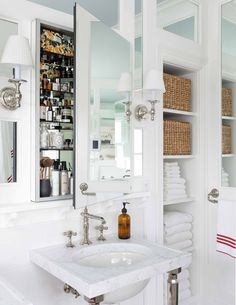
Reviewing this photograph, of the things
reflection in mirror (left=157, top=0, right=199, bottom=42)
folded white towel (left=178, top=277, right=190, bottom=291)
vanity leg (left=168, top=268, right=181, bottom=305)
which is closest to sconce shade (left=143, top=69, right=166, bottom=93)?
reflection in mirror (left=157, top=0, right=199, bottom=42)

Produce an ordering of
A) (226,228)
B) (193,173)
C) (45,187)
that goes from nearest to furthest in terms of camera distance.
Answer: (45,187) < (226,228) < (193,173)

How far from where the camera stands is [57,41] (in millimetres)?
1764

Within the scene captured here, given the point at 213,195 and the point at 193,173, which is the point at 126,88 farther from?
the point at 213,195

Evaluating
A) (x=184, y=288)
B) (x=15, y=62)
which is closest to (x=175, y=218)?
(x=184, y=288)

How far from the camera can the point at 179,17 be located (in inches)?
93.8

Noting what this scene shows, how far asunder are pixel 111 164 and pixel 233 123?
1080 millimetres

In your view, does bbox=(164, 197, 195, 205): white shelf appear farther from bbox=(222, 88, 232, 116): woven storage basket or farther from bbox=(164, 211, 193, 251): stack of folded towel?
bbox=(222, 88, 232, 116): woven storage basket

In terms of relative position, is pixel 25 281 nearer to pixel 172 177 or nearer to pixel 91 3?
pixel 172 177

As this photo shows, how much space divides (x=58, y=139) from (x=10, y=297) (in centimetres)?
82

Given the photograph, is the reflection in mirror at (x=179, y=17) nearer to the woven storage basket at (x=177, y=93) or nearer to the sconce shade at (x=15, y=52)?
the woven storage basket at (x=177, y=93)

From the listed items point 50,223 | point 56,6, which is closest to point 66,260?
point 50,223

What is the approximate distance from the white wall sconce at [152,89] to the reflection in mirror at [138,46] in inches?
2.9

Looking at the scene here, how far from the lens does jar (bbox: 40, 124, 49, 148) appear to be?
5.64 feet

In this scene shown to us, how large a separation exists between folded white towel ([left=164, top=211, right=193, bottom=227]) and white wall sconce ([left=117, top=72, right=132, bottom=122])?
2.68 feet
